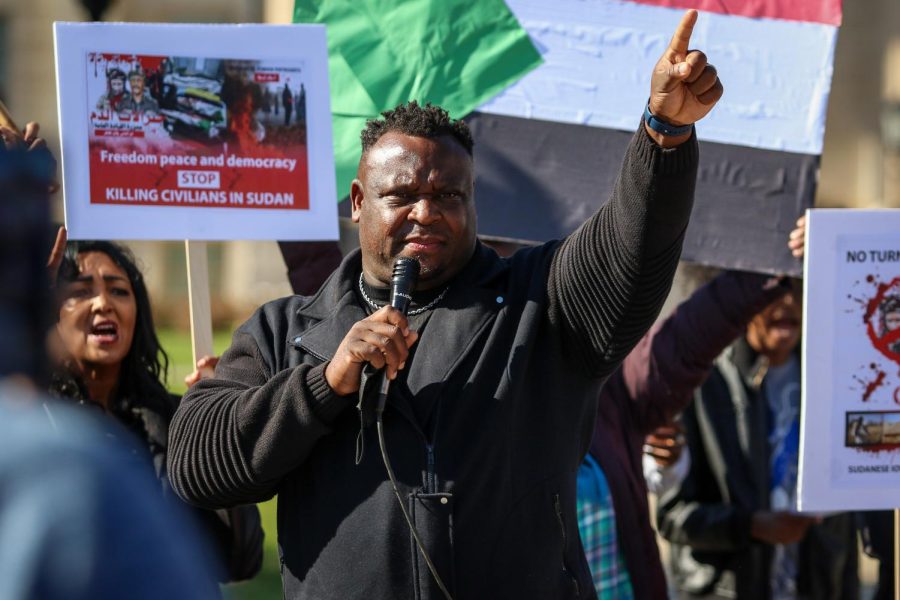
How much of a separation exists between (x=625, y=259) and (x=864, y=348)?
4.75ft

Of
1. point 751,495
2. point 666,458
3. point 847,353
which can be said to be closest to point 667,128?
point 847,353

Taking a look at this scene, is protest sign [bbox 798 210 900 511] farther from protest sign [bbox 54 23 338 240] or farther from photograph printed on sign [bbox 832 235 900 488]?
protest sign [bbox 54 23 338 240]

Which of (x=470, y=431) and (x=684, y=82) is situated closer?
(x=684, y=82)

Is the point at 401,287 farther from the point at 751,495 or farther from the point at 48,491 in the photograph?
the point at 751,495

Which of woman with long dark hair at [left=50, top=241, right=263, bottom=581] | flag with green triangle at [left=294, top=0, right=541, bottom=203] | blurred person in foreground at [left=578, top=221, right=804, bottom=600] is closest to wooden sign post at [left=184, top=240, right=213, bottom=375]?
woman with long dark hair at [left=50, top=241, right=263, bottom=581]

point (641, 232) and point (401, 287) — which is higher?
point (641, 232)

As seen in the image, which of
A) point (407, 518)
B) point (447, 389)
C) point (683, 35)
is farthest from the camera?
point (447, 389)

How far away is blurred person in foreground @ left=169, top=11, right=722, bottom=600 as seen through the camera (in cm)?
283

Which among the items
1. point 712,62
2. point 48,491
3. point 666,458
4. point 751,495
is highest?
point 712,62

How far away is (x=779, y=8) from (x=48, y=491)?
3623 millimetres

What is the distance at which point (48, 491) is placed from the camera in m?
1.31

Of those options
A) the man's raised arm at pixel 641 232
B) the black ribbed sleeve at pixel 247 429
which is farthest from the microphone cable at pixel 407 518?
the man's raised arm at pixel 641 232

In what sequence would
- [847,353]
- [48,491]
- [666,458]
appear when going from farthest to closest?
1. [666,458]
2. [847,353]
3. [48,491]

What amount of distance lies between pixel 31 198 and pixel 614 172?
124 inches
